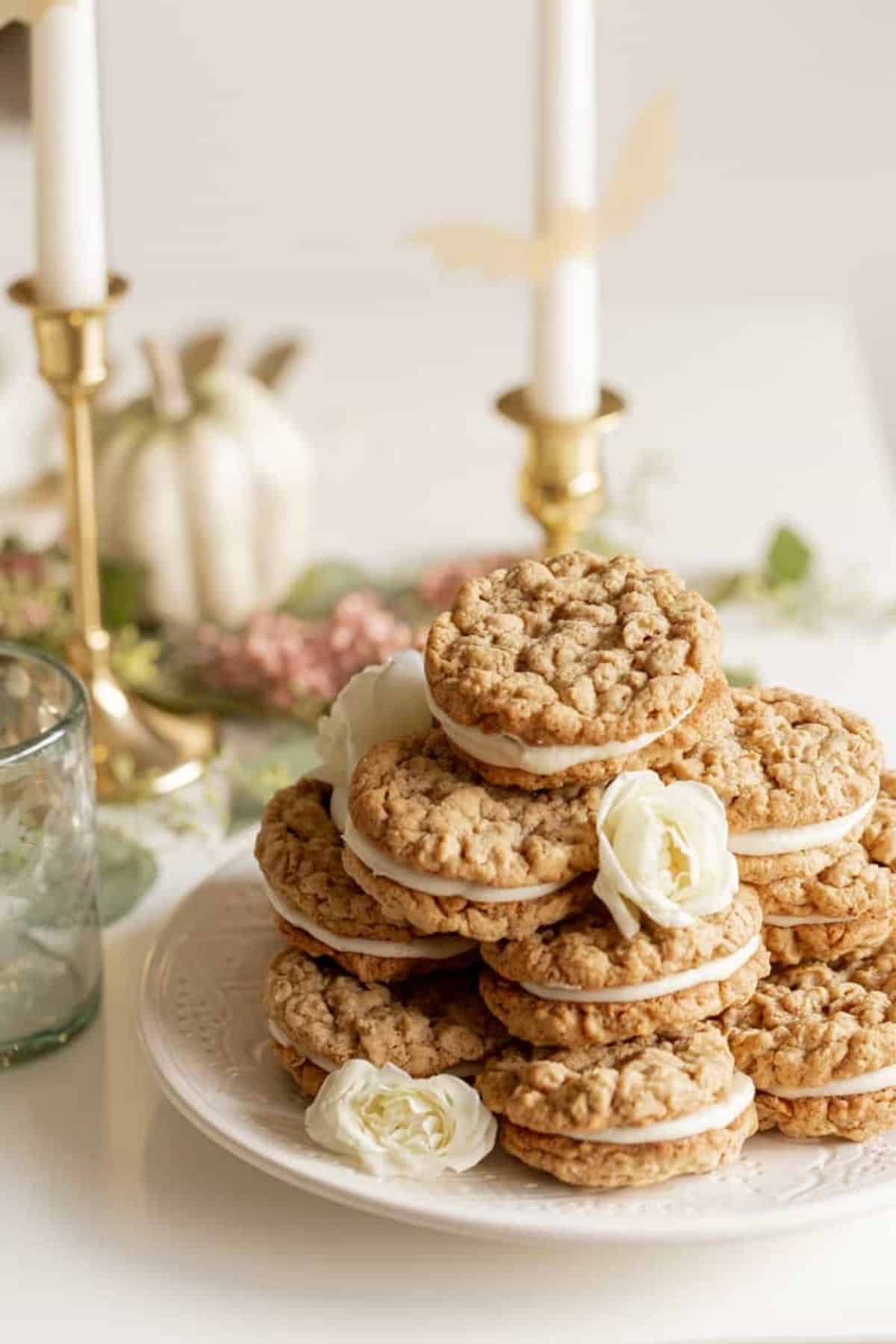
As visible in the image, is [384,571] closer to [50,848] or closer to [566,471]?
[566,471]

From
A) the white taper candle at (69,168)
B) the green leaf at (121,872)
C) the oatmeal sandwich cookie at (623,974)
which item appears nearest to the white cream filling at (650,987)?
the oatmeal sandwich cookie at (623,974)

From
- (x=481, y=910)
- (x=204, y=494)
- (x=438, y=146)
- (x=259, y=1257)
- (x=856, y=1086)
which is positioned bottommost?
(x=259, y=1257)

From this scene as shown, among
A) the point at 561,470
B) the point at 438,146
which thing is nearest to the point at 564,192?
the point at 561,470

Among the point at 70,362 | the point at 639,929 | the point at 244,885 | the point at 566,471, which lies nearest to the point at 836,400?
the point at 566,471

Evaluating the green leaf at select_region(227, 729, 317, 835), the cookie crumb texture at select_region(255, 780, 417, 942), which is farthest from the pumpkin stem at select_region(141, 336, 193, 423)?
the cookie crumb texture at select_region(255, 780, 417, 942)

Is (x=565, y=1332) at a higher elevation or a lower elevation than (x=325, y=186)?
lower

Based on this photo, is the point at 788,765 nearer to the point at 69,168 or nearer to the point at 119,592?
the point at 69,168

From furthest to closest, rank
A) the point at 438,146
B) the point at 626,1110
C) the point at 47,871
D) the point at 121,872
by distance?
the point at 438,146 → the point at 121,872 → the point at 47,871 → the point at 626,1110
